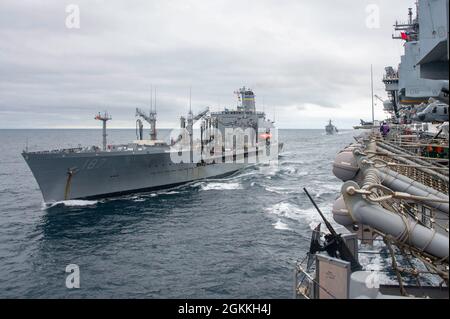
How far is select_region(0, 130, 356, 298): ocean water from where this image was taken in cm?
1819

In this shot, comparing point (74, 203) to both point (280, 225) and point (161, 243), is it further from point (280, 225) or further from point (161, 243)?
point (280, 225)

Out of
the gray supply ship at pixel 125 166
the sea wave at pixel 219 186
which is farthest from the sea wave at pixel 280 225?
the gray supply ship at pixel 125 166

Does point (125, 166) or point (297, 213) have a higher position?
point (125, 166)

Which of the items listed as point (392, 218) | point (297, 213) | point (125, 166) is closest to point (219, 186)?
point (125, 166)

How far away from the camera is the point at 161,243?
81.4ft

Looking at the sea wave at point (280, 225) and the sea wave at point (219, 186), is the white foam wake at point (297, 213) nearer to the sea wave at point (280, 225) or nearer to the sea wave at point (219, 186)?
the sea wave at point (280, 225)

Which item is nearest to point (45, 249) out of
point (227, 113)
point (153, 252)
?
point (153, 252)

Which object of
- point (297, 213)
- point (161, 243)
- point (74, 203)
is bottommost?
point (161, 243)

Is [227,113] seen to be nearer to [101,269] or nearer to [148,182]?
[148,182]

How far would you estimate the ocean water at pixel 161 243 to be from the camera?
1819cm

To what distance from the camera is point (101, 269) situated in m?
20.4

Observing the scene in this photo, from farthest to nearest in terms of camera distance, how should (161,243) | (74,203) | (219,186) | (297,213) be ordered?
(219,186) → (74,203) → (297,213) → (161,243)

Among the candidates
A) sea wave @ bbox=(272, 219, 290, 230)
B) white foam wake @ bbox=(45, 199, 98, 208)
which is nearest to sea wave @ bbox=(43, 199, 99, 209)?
white foam wake @ bbox=(45, 199, 98, 208)

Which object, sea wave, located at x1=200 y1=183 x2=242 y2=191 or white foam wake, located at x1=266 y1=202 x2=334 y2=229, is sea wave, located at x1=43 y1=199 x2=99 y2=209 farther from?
white foam wake, located at x1=266 y1=202 x2=334 y2=229
